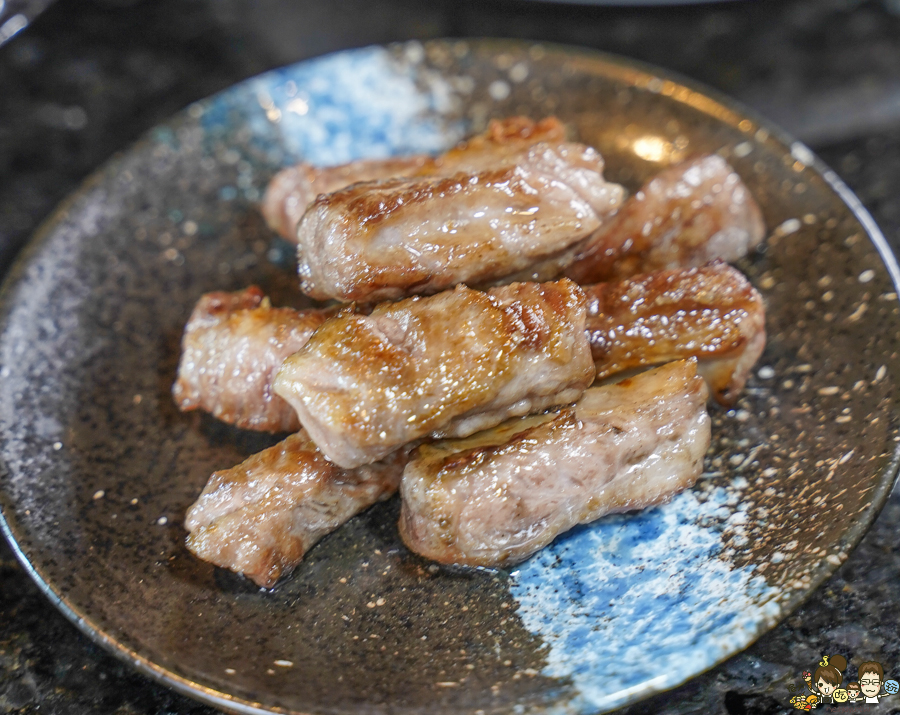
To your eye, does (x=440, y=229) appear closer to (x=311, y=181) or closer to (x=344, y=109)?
(x=311, y=181)

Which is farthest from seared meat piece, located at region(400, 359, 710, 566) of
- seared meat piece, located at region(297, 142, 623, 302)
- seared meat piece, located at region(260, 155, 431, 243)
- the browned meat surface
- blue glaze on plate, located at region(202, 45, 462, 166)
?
blue glaze on plate, located at region(202, 45, 462, 166)

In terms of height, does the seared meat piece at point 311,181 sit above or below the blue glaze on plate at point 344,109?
below

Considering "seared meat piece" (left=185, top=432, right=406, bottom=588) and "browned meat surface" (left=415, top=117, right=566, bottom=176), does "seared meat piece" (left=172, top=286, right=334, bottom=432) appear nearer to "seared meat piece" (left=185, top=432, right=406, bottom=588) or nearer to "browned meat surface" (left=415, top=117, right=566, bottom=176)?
"seared meat piece" (left=185, top=432, right=406, bottom=588)

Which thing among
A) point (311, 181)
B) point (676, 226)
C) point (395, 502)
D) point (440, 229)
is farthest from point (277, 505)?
point (676, 226)

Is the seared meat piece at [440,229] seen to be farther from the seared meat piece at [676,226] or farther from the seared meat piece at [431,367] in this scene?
the seared meat piece at [676,226]

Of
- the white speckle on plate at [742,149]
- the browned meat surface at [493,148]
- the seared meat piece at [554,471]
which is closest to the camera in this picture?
the seared meat piece at [554,471]

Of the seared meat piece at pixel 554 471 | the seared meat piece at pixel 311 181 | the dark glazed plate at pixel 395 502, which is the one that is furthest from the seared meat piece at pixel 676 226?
the seared meat piece at pixel 311 181

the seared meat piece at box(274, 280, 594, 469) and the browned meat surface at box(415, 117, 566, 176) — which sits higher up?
the browned meat surface at box(415, 117, 566, 176)
